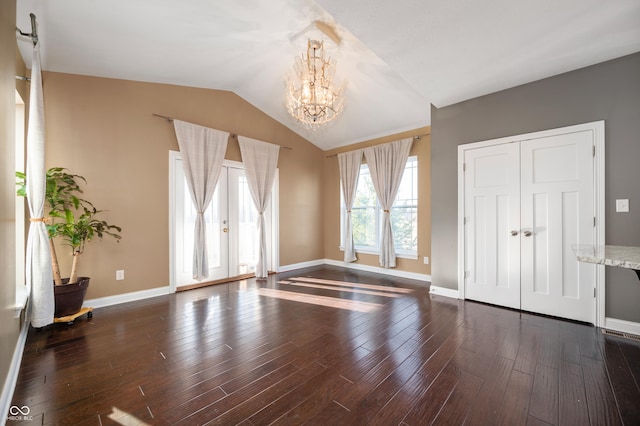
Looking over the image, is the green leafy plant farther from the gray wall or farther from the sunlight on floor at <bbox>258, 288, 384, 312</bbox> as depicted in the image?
the gray wall

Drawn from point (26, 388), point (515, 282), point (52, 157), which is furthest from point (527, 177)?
point (52, 157)

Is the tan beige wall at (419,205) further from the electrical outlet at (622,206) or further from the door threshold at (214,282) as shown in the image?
the electrical outlet at (622,206)

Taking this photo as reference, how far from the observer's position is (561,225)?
283cm

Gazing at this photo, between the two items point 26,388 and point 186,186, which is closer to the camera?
point 26,388

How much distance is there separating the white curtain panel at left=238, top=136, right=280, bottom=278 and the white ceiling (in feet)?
3.55

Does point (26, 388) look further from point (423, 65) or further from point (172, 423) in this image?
point (423, 65)

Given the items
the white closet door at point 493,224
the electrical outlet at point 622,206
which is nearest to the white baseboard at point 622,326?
the white closet door at point 493,224

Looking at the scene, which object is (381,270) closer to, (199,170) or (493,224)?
(493,224)

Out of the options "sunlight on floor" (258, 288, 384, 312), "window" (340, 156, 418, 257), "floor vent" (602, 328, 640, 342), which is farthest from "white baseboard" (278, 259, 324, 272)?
"floor vent" (602, 328, 640, 342)

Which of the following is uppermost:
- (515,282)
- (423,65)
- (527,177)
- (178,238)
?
(423,65)

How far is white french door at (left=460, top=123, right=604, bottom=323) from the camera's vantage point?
2707 mm

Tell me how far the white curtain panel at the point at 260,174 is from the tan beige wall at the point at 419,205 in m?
1.52

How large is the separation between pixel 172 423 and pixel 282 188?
13.9 feet

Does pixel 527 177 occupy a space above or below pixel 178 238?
above
